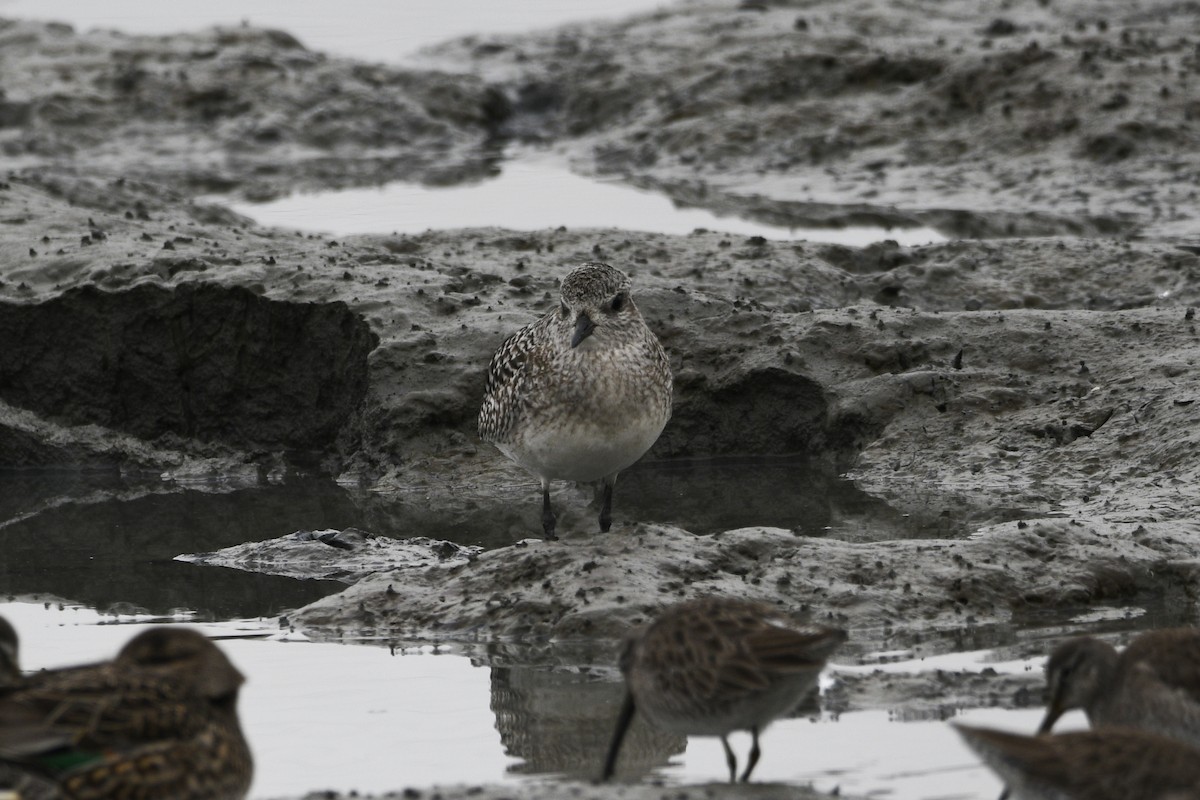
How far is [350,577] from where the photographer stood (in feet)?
28.1

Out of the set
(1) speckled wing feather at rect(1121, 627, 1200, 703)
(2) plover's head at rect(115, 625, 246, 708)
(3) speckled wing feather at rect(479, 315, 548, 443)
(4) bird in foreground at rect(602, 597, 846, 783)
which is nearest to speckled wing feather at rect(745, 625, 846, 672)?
(4) bird in foreground at rect(602, 597, 846, 783)

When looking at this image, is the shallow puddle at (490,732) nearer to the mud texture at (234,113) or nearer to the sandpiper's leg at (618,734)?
the sandpiper's leg at (618,734)

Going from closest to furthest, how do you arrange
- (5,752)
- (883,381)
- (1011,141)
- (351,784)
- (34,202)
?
(5,752), (351,784), (883,381), (34,202), (1011,141)

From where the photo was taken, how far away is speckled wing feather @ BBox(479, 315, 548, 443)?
28.0ft

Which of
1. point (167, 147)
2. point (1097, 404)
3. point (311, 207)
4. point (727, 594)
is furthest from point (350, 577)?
point (167, 147)

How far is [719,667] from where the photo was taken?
5469 millimetres

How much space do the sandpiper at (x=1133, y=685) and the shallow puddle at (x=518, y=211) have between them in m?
8.46

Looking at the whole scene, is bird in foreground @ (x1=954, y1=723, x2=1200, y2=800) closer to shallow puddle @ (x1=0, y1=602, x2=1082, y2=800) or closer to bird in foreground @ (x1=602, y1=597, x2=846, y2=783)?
bird in foreground @ (x1=602, y1=597, x2=846, y2=783)

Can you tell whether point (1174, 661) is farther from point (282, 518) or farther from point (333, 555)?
point (282, 518)

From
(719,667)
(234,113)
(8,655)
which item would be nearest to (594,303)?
(719,667)

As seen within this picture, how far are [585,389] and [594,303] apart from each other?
0.47m

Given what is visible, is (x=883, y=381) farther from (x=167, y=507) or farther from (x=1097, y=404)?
(x=167, y=507)

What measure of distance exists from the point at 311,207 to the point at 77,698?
12.5m

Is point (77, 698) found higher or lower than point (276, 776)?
higher
